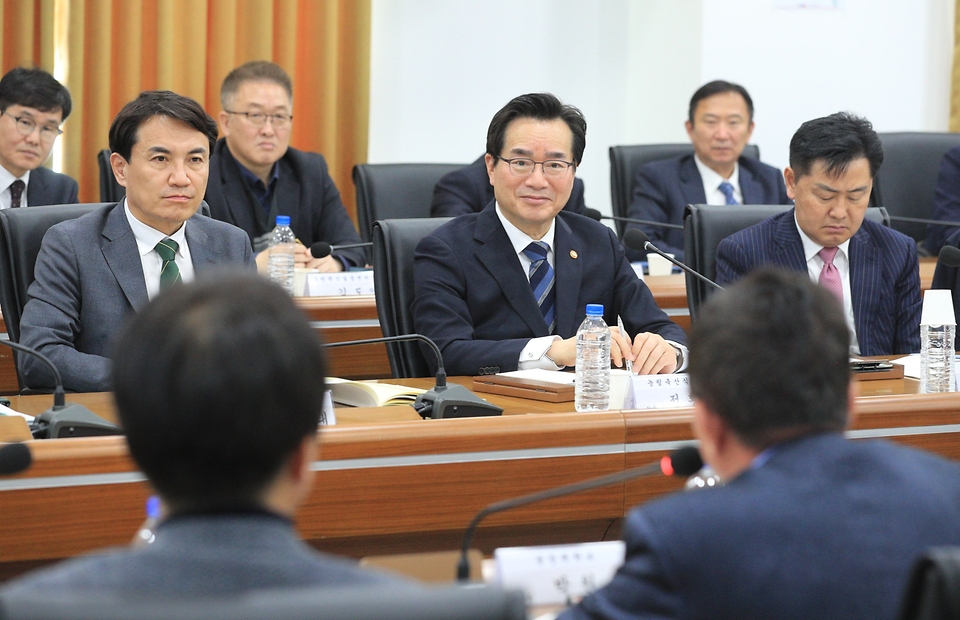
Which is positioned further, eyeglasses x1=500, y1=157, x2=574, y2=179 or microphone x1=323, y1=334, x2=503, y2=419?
eyeglasses x1=500, y1=157, x2=574, y2=179

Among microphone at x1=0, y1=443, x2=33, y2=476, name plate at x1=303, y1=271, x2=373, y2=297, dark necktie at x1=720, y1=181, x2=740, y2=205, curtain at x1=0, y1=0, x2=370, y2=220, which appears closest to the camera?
microphone at x1=0, y1=443, x2=33, y2=476

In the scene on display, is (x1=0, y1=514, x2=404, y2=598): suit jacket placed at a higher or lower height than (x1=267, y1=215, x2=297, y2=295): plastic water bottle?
lower

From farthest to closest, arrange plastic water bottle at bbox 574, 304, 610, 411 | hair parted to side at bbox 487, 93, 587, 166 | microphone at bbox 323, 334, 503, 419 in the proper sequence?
hair parted to side at bbox 487, 93, 587, 166, plastic water bottle at bbox 574, 304, 610, 411, microphone at bbox 323, 334, 503, 419

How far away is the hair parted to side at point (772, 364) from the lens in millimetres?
1109

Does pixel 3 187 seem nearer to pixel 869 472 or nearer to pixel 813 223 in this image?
pixel 813 223

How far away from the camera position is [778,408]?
111 centimetres

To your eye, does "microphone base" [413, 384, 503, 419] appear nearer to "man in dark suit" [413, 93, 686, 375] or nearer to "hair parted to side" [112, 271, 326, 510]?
"man in dark suit" [413, 93, 686, 375]

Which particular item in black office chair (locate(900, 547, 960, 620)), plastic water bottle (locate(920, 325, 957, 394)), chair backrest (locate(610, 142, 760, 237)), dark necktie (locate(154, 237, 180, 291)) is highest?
chair backrest (locate(610, 142, 760, 237))

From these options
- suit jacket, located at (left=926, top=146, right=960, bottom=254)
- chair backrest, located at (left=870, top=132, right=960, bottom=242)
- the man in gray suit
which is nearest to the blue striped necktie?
the man in gray suit

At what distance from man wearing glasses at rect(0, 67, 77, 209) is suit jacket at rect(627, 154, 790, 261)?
89.4 inches

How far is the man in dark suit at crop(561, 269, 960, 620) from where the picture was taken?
3.39 feet

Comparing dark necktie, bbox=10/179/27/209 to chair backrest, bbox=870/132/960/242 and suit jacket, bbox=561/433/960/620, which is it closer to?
chair backrest, bbox=870/132/960/242

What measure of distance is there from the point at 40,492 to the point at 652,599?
38.6 inches

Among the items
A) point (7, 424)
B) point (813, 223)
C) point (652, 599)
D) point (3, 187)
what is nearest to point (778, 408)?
point (652, 599)
